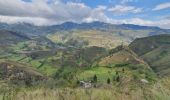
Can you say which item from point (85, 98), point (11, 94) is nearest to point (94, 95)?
point (85, 98)

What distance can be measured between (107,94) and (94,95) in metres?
0.42

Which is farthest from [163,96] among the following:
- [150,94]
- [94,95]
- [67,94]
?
[67,94]

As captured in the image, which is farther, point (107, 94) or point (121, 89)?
point (121, 89)

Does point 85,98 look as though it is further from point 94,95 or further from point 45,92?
point 45,92

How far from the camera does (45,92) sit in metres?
10.5

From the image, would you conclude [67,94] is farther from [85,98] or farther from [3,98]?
[3,98]

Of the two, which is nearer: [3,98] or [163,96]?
[3,98]

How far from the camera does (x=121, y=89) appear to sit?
11.5 metres

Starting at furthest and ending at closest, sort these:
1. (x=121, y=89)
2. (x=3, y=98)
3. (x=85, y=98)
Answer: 1. (x=121, y=89)
2. (x=85, y=98)
3. (x=3, y=98)

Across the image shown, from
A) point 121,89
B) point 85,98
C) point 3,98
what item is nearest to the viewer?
point 3,98

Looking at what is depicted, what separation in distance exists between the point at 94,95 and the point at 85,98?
0.36 meters

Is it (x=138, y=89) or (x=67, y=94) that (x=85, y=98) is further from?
(x=138, y=89)

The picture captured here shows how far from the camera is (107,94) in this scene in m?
10.6

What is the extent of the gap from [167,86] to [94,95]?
286 cm
